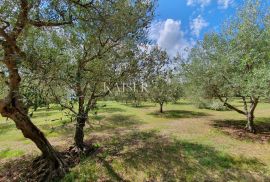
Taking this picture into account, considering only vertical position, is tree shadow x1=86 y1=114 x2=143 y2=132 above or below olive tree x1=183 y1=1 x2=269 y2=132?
below

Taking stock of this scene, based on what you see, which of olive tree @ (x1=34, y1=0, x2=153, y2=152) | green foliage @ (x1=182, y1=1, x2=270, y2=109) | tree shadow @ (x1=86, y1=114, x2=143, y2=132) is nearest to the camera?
olive tree @ (x1=34, y1=0, x2=153, y2=152)

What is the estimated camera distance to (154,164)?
1845 centimetres

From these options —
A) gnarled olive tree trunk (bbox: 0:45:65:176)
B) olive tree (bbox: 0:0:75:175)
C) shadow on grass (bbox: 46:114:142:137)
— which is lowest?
shadow on grass (bbox: 46:114:142:137)

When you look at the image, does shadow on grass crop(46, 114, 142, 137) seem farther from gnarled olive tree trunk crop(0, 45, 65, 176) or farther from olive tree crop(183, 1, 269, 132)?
olive tree crop(183, 1, 269, 132)

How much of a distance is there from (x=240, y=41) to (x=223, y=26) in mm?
3071

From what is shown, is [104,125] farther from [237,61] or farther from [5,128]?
[237,61]

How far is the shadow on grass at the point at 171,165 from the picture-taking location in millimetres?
16734

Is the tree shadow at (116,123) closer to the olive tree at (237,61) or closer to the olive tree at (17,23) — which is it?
the olive tree at (237,61)

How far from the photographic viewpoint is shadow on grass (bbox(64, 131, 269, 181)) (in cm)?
1673

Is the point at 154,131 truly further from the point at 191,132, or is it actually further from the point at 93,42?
the point at 93,42

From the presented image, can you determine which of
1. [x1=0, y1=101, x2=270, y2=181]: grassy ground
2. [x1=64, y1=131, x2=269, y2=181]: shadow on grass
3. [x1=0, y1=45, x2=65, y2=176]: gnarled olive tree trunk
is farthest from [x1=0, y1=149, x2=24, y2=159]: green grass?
[x1=64, y1=131, x2=269, y2=181]: shadow on grass

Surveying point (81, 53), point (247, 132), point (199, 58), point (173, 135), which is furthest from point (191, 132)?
point (81, 53)

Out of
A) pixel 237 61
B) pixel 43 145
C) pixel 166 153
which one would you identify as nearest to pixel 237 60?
pixel 237 61

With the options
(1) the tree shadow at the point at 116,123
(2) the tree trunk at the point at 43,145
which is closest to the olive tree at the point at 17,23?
(2) the tree trunk at the point at 43,145
